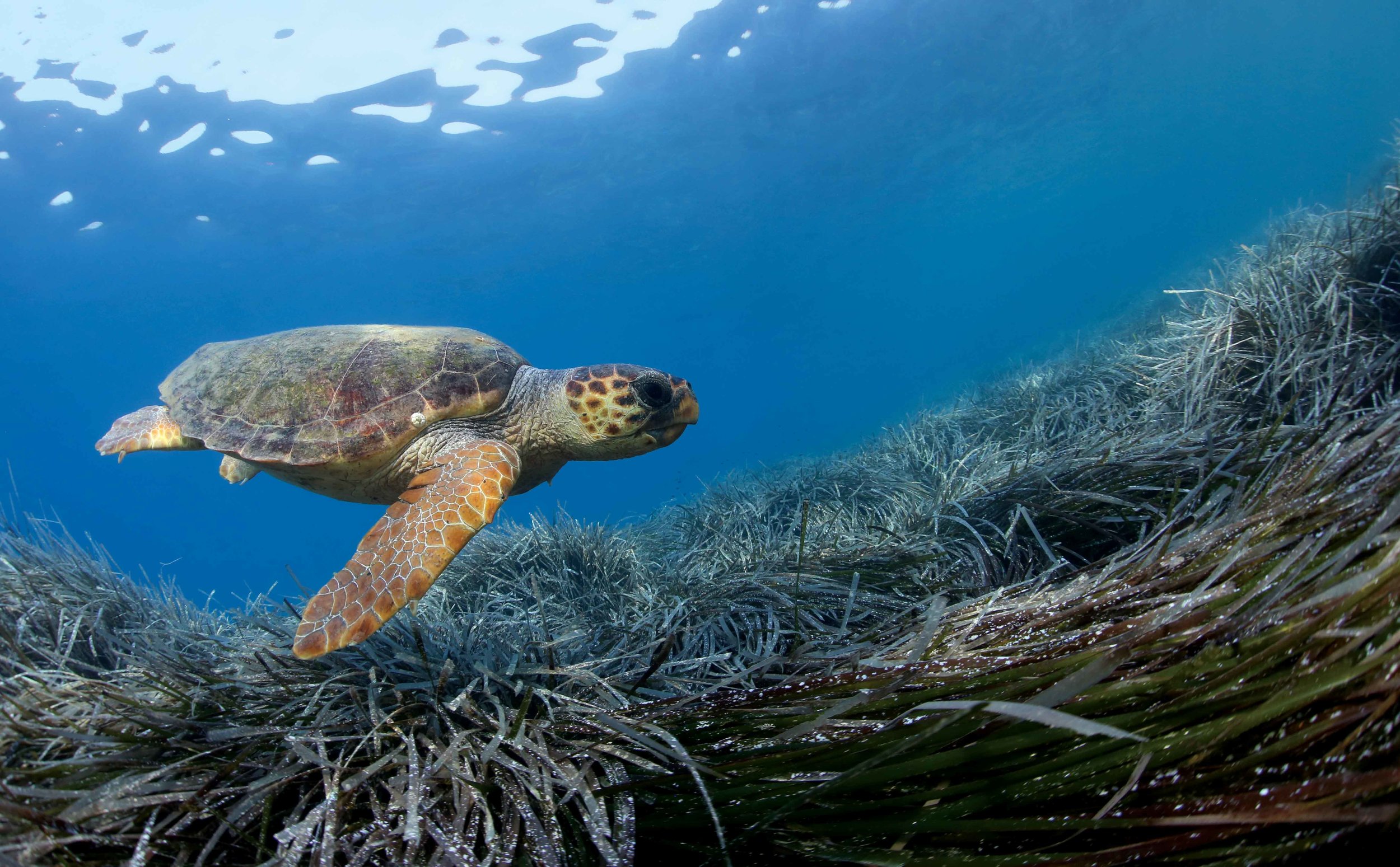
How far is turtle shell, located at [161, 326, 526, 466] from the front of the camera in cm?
306

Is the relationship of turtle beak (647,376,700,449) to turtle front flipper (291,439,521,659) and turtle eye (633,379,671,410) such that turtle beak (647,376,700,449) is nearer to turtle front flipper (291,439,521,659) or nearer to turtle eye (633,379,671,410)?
turtle eye (633,379,671,410)

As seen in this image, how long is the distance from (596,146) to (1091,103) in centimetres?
2996

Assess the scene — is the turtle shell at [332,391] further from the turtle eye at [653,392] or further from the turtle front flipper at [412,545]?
the turtle eye at [653,392]

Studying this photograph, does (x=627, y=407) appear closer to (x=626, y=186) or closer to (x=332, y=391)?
(x=332, y=391)

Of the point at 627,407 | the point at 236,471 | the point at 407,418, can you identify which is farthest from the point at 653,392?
the point at 236,471

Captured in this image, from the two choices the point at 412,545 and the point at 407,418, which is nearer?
the point at 412,545

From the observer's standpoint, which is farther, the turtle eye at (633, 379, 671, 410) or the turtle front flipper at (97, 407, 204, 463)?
the turtle front flipper at (97, 407, 204, 463)

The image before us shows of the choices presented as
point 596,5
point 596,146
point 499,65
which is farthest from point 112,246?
point 596,5

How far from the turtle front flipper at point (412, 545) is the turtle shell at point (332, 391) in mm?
344

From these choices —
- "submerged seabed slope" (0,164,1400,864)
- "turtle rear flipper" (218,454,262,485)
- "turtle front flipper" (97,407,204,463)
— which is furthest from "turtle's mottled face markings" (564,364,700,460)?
"turtle rear flipper" (218,454,262,485)

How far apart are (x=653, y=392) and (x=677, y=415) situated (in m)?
0.23

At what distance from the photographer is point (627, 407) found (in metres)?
3.40

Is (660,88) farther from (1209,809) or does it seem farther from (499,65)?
(1209,809)

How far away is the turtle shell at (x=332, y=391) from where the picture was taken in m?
3.06
